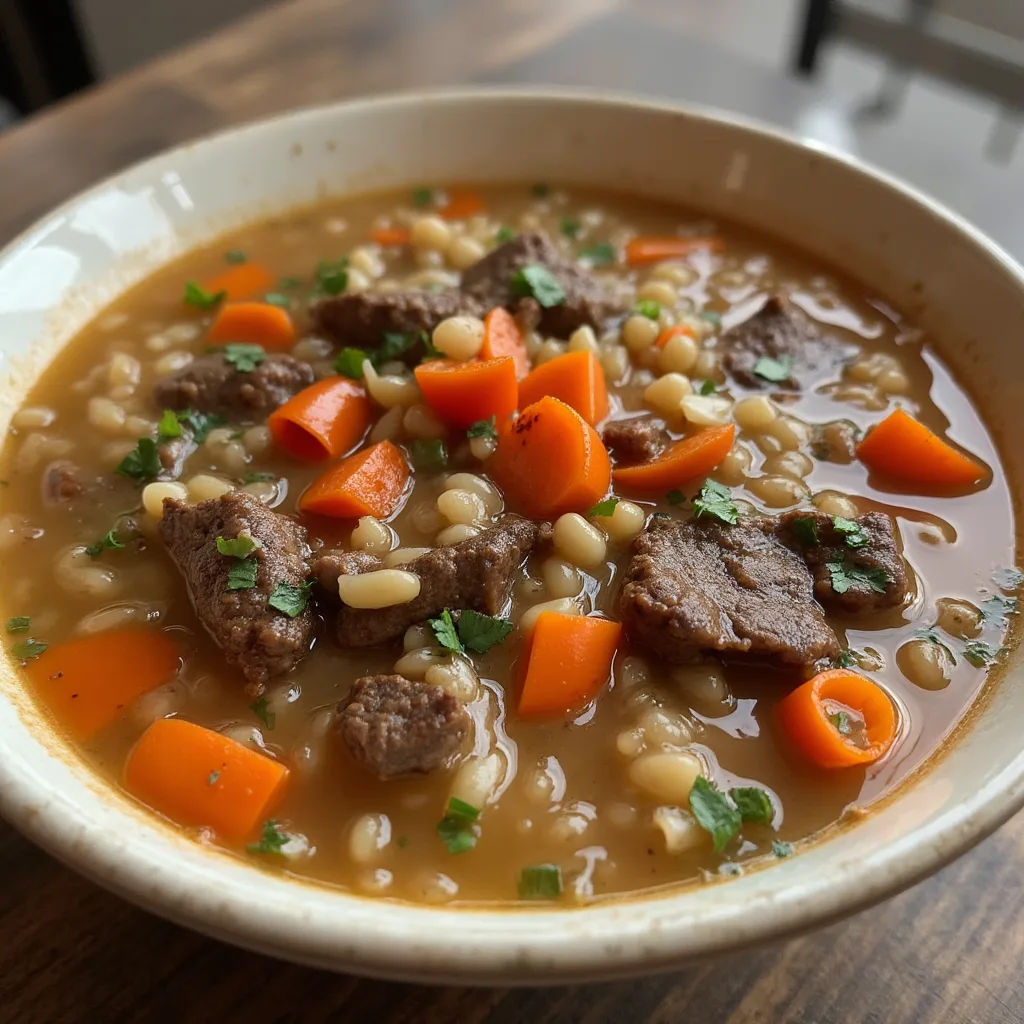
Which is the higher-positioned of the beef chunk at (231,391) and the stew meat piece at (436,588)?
the beef chunk at (231,391)

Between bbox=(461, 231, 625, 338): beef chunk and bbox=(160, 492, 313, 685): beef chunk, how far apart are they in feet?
3.78

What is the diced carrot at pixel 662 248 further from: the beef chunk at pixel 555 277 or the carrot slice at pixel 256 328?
the carrot slice at pixel 256 328

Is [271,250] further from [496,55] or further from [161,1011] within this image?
[161,1011]

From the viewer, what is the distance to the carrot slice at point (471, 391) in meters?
2.91

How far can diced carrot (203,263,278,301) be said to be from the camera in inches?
142

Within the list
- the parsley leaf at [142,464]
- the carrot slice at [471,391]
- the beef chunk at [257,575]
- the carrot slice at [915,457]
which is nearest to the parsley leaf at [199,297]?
the parsley leaf at [142,464]

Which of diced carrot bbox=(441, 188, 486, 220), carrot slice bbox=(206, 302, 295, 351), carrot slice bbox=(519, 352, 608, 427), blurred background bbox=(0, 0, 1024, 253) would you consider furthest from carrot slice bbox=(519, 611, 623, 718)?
blurred background bbox=(0, 0, 1024, 253)

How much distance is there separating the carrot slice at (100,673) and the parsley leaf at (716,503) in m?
1.41

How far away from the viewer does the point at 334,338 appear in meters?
3.37

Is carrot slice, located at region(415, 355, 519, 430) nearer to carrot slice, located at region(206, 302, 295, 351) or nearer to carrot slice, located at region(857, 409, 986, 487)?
carrot slice, located at region(206, 302, 295, 351)

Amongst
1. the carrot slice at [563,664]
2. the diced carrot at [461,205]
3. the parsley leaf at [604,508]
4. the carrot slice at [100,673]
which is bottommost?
the carrot slice at [563,664]

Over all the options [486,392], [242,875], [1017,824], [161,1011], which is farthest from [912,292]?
[161,1011]

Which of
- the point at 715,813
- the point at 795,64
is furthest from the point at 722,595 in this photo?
the point at 795,64

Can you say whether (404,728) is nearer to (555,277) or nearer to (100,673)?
(100,673)
